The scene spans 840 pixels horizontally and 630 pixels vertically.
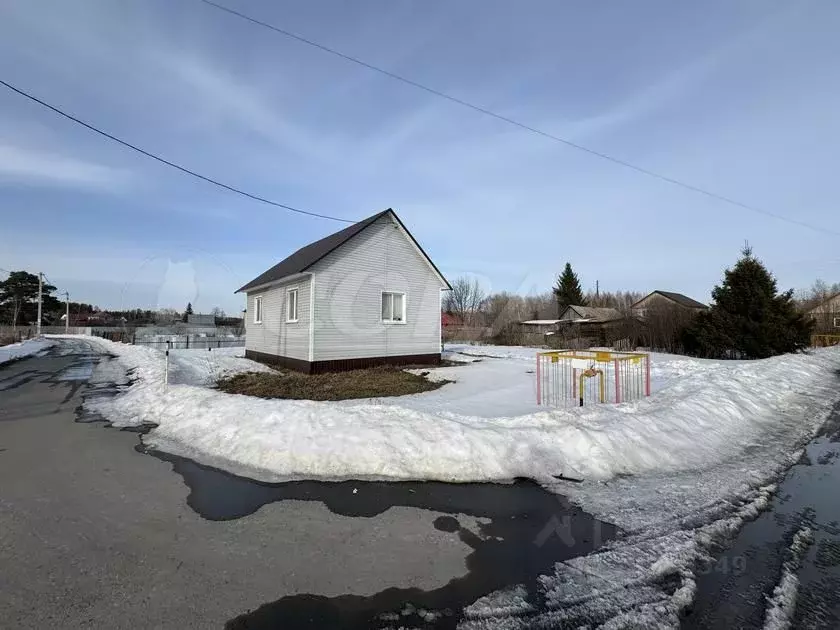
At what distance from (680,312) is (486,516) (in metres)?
26.7

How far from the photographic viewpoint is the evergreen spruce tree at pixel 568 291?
55969mm

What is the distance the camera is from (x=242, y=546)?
3484mm

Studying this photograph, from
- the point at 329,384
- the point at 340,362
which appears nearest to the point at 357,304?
the point at 340,362

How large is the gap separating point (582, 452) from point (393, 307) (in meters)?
11.5

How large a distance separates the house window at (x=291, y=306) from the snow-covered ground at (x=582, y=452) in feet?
20.4

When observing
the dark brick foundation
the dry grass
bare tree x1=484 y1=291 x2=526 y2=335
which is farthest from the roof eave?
bare tree x1=484 y1=291 x2=526 y2=335

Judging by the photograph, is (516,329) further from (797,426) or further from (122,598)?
(122,598)

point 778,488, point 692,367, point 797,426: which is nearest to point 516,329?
point 692,367

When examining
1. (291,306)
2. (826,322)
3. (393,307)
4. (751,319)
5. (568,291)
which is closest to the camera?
(291,306)

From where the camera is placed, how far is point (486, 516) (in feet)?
13.6

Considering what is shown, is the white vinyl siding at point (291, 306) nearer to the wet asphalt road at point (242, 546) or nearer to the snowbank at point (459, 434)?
the snowbank at point (459, 434)

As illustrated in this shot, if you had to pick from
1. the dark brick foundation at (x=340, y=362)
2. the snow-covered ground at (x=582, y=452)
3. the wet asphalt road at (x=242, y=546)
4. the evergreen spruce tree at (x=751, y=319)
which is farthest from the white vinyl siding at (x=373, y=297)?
the evergreen spruce tree at (x=751, y=319)

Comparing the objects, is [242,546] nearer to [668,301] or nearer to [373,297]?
[373,297]

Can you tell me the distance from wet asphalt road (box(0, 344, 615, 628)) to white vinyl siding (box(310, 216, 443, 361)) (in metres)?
8.96
